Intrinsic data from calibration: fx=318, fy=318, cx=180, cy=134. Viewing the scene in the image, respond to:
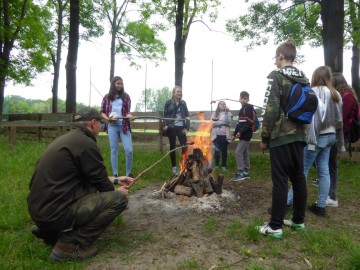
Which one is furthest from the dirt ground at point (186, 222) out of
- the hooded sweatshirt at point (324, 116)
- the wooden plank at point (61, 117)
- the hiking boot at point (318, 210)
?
the wooden plank at point (61, 117)

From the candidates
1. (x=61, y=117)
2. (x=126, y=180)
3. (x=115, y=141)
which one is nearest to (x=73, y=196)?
(x=126, y=180)

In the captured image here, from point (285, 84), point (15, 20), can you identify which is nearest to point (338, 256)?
point (285, 84)

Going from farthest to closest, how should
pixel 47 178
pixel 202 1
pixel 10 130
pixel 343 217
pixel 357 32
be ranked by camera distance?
pixel 202 1 → pixel 357 32 → pixel 10 130 → pixel 343 217 → pixel 47 178

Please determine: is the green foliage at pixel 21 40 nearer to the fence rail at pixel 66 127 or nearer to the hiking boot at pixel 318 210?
the fence rail at pixel 66 127

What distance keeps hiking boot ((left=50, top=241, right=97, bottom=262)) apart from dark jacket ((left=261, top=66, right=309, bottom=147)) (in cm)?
251

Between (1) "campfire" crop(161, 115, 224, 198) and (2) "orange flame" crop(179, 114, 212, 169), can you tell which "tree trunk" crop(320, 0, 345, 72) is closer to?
(2) "orange flame" crop(179, 114, 212, 169)

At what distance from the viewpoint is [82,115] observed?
145 inches

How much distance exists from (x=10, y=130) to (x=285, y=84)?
10146 millimetres

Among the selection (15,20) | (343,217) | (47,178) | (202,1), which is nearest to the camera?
(47,178)

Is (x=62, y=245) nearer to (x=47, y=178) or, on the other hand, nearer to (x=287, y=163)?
(x=47, y=178)

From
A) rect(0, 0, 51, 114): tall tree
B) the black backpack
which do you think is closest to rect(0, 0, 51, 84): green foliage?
rect(0, 0, 51, 114): tall tree

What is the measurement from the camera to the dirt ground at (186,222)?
3395 millimetres

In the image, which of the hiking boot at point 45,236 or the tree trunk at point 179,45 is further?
the tree trunk at point 179,45

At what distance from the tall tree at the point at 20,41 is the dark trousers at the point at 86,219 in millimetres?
16858
